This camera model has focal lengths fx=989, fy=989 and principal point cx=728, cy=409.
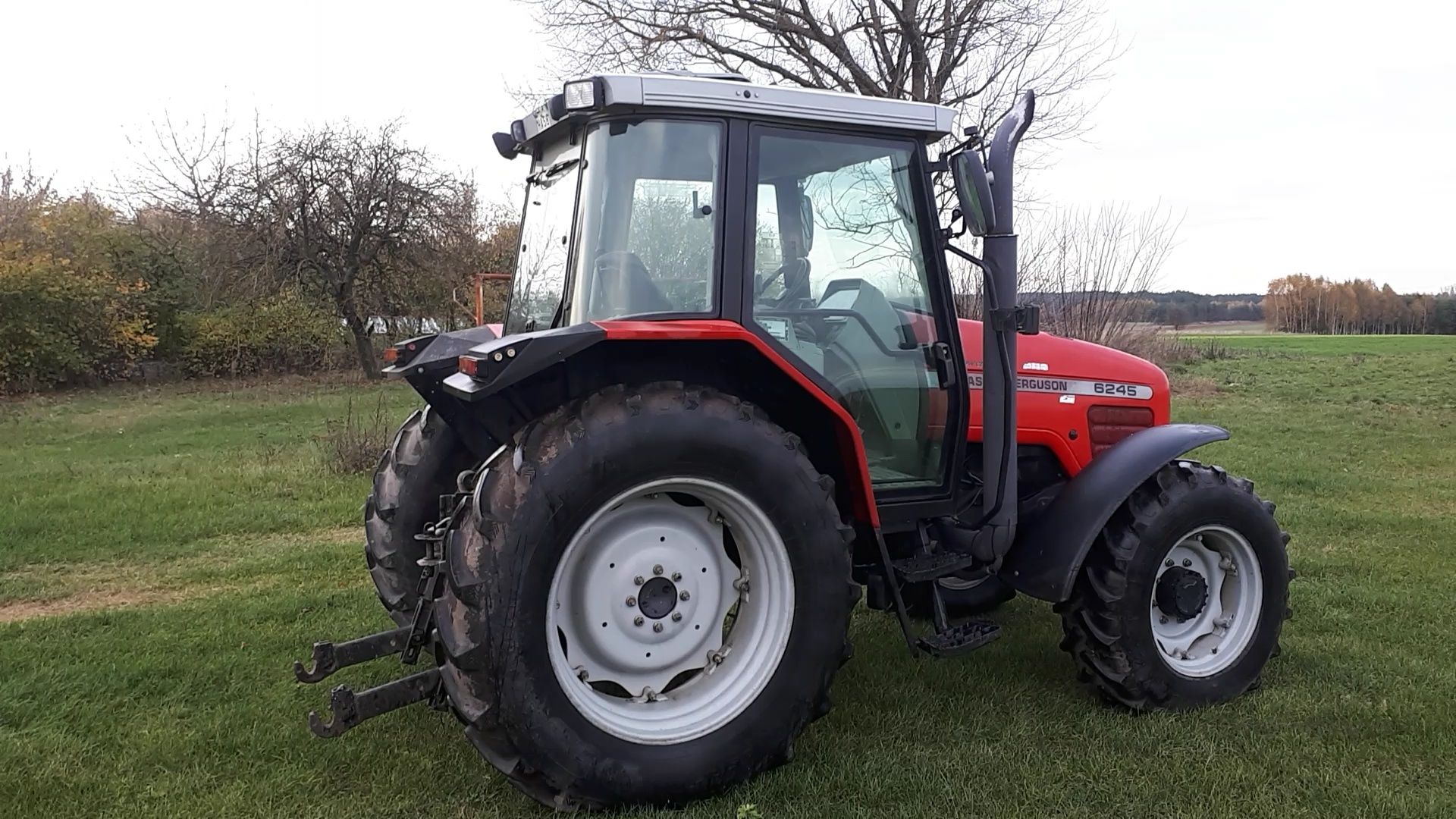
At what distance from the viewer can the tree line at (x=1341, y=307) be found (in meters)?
51.7

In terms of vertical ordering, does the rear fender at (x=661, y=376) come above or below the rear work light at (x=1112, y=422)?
above

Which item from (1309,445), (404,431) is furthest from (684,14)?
(404,431)

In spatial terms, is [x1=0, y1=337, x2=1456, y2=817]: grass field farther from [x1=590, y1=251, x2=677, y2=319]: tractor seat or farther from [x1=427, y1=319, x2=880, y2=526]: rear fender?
[x1=590, y1=251, x2=677, y2=319]: tractor seat

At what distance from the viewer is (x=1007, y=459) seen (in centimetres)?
349

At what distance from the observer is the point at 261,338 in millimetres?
20547

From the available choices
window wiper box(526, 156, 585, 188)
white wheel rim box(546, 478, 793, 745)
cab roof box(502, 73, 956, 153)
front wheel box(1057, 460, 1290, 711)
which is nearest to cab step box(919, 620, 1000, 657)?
front wheel box(1057, 460, 1290, 711)

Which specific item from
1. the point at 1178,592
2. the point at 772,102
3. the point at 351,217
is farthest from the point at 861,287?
the point at 351,217

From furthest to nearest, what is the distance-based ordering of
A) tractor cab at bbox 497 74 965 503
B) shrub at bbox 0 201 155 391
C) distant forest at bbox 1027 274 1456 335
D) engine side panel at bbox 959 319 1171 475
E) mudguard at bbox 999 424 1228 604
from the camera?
distant forest at bbox 1027 274 1456 335 → shrub at bbox 0 201 155 391 → engine side panel at bbox 959 319 1171 475 → mudguard at bbox 999 424 1228 604 → tractor cab at bbox 497 74 965 503

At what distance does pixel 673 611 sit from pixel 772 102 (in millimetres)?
1580

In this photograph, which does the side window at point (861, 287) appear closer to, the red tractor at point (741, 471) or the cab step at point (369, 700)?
the red tractor at point (741, 471)

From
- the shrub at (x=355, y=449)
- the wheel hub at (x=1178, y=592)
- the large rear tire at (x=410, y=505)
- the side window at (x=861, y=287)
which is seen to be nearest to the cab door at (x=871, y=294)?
the side window at (x=861, y=287)

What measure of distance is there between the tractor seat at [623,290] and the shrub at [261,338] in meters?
19.6

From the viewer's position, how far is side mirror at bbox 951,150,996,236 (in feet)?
10.2

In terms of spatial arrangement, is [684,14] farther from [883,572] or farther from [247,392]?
[883,572]
